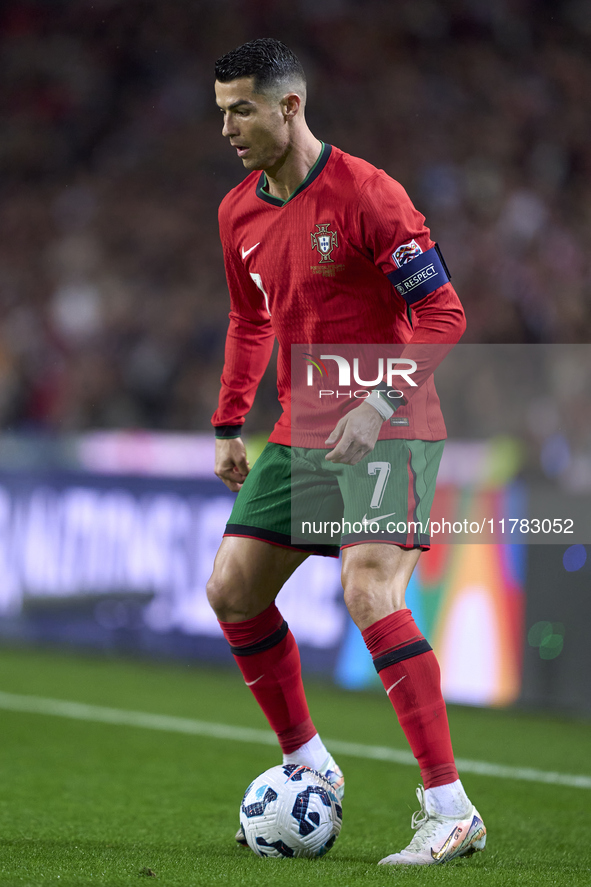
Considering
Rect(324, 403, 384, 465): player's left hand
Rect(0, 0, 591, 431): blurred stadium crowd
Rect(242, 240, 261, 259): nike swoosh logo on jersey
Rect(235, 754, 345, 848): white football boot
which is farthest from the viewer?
Rect(0, 0, 591, 431): blurred stadium crowd

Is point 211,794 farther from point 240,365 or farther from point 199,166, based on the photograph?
point 199,166

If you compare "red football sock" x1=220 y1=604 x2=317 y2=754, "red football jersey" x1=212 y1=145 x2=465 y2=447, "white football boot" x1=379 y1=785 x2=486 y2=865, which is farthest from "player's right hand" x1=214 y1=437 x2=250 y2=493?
"white football boot" x1=379 y1=785 x2=486 y2=865

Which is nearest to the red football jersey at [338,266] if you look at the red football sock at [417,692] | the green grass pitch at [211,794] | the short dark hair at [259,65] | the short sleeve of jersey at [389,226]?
the short sleeve of jersey at [389,226]

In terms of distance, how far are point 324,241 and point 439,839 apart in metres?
1.44

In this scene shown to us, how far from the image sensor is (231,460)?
132 inches

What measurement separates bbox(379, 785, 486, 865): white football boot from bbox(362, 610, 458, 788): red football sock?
0.08 metres

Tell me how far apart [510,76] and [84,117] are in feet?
15.4

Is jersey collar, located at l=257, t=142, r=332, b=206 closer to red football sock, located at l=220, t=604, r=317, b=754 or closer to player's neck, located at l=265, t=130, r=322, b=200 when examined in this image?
player's neck, located at l=265, t=130, r=322, b=200

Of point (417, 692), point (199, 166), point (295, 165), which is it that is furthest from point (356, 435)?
point (199, 166)

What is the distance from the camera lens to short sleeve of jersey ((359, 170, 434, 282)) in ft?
9.00

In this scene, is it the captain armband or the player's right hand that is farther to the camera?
the player's right hand

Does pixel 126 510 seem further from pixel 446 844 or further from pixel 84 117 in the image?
pixel 84 117

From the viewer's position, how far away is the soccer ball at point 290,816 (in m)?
2.80

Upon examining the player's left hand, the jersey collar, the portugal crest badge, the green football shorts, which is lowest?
the green football shorts
